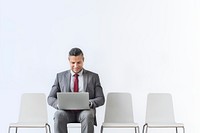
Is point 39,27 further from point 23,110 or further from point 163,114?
point 163,114

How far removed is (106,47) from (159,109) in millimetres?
1064

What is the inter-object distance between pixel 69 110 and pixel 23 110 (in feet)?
2.40

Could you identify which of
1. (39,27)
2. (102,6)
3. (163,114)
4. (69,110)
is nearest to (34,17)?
(39,27)

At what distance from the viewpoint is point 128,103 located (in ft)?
14.9

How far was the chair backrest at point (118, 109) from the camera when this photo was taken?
4465 millimetres

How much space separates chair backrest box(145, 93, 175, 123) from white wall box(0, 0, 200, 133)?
1.44ft

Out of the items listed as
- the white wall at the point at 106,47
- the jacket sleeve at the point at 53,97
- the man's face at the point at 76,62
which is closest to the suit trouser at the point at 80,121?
the jacket sleeve at the point at 53,97

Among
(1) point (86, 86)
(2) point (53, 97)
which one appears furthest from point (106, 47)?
(2) point (53, 97)

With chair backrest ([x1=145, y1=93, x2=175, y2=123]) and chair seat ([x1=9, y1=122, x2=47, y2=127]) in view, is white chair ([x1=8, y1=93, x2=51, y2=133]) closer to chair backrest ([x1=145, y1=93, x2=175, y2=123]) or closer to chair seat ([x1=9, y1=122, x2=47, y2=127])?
chair seat ([x1=9, y1=122, x2=47, y2=127])

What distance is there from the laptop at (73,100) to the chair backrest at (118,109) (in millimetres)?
685

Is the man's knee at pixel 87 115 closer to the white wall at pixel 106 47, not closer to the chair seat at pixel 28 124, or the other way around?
the chair seat at pixel 28 124

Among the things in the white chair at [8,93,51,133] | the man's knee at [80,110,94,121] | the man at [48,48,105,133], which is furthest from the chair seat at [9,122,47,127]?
the man's knee at [80,110,94,121]

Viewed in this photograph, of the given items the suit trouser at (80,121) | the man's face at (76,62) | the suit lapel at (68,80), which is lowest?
the suit trouser at (80,121)

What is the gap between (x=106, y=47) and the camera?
504 centimetres
